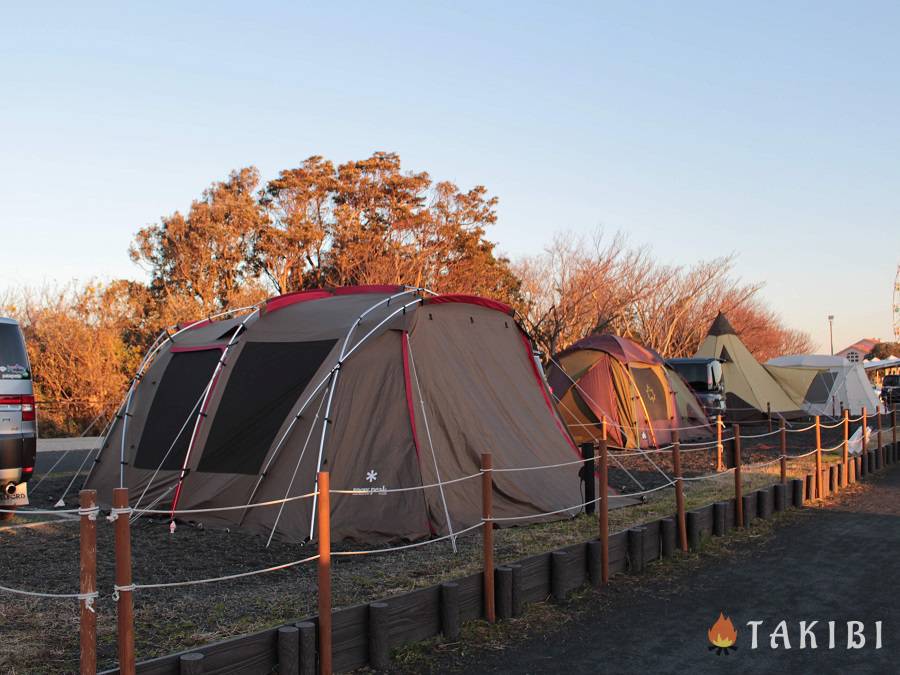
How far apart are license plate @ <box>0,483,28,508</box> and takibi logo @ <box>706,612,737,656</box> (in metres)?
6.58

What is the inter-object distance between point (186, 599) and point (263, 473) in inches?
107

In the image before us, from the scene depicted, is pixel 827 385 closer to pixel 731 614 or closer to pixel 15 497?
pixel 731 614

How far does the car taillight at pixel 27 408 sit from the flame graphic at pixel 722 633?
6597 millimetres

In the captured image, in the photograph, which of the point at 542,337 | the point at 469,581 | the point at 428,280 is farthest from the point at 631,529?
the point at 428,280

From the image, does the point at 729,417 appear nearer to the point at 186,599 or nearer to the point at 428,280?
the point at 428,280

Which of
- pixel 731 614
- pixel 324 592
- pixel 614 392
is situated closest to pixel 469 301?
pixel 731 614

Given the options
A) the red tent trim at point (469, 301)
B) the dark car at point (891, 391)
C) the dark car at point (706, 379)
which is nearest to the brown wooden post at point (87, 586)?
the red tent trim at point (469, 301)

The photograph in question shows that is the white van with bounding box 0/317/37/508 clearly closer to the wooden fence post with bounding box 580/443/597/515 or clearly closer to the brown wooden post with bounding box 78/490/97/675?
the brown wooden post with bounding box 78/490/97/675

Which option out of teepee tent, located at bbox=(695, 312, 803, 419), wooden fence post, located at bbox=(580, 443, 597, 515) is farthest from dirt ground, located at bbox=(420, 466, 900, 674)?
teepee tent, located at bbox=(695, 312, 803, 419)

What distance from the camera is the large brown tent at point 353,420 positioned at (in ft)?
27.6

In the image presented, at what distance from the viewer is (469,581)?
583 cm

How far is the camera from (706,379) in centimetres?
2247

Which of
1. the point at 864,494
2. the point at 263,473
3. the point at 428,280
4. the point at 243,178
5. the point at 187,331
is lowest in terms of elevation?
the point at 864,494

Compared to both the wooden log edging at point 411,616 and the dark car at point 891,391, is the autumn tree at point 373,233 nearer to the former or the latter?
the dark car at point 891,391
